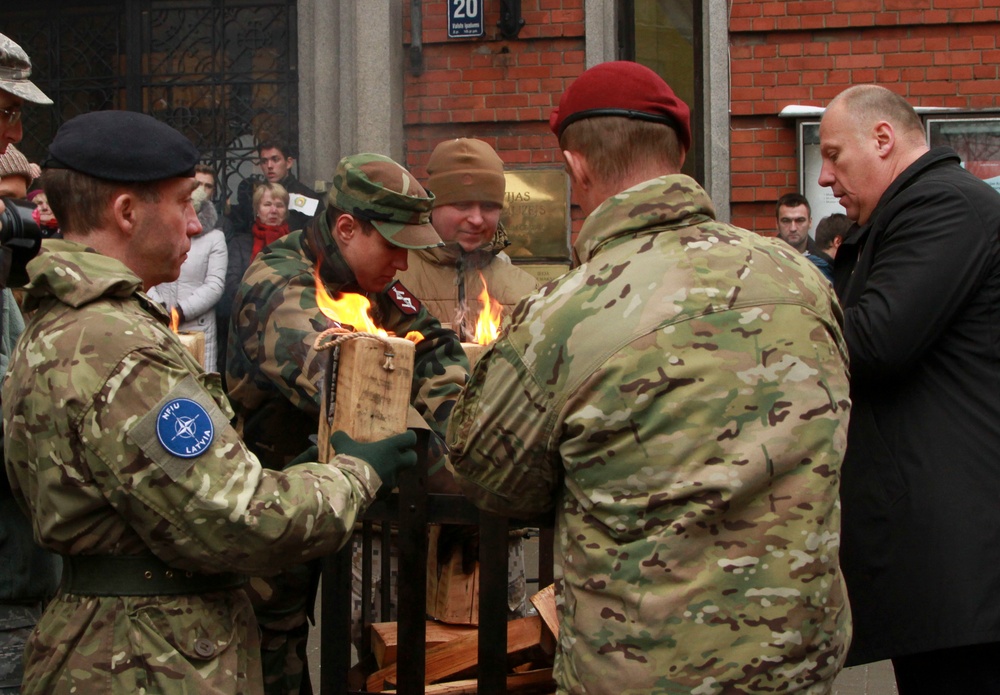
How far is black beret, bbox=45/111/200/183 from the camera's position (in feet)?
7.80

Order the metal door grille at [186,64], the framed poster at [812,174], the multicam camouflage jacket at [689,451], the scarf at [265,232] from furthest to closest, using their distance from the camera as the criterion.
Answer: the metal door grille at [186,64], the framed poster at [812,174], the scarf at [265,232], the multicam camouflage jacket at [689,451]

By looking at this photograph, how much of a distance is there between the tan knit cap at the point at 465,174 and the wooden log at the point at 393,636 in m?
1.68

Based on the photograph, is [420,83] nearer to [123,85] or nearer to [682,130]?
[123,85]

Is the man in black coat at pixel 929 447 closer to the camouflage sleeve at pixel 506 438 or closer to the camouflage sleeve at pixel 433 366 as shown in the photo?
the camouflage sleeve at pixel 506 438

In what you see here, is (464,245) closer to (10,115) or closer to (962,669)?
(10,115)

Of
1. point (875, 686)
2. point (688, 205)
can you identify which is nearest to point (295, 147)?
point (875, 686)

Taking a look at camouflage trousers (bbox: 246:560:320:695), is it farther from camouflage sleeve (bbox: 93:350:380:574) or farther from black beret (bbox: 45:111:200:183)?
black beret (bbox: 45:111:200:183)

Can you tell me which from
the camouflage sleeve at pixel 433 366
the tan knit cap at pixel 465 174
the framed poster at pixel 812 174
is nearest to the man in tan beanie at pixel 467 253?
the tan knit cap at pixel 465 174

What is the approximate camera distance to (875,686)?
499cm

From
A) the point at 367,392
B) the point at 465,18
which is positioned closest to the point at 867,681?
the point at 367,392

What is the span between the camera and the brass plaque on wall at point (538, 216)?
7.85m

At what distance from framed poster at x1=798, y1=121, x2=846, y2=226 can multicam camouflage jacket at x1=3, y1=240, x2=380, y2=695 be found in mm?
5868

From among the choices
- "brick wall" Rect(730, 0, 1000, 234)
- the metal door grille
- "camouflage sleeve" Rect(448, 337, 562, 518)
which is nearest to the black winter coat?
"camouflage sleeve" Rect(448, 337, 562, 518)

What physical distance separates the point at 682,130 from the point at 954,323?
103 centimetres
